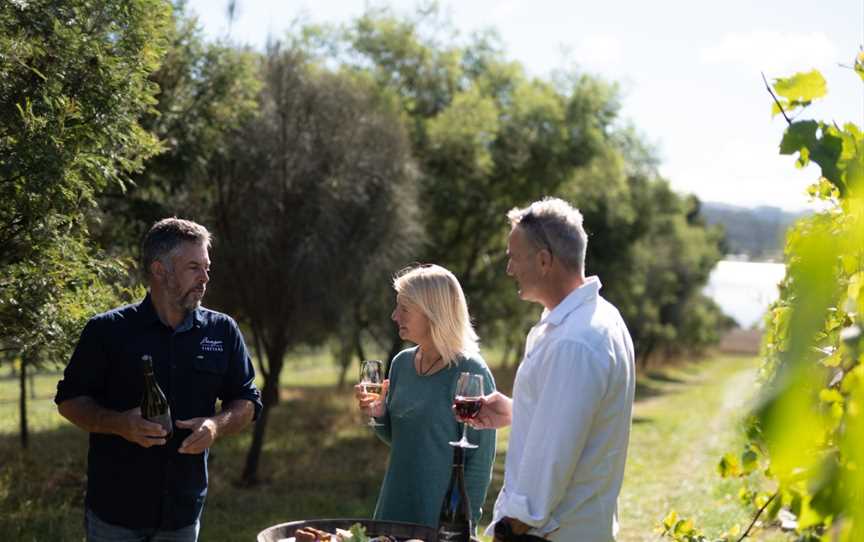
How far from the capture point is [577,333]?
Result: 12.0 ft

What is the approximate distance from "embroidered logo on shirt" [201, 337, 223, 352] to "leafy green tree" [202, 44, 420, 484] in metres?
10.1

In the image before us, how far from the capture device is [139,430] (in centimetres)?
425

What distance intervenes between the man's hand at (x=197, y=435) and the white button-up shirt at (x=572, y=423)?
1.44 m

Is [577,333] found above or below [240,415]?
above

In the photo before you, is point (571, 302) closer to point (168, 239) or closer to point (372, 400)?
point (372, 400)

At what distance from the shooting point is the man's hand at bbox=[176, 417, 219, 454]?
4.47 metres

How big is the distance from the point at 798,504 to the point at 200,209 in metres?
13.4

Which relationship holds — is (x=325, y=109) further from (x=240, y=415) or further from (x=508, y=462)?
(x=508, y=462)

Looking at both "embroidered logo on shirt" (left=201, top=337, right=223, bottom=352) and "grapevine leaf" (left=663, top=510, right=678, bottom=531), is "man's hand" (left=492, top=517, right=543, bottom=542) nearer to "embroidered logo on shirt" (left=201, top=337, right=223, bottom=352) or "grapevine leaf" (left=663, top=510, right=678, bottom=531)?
"grapevine leaf" (left=663, top=510, right=678, bottom=531)

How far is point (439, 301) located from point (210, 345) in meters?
1.22

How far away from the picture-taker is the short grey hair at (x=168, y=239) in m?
4.65

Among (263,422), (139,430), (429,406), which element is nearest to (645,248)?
(263,422)

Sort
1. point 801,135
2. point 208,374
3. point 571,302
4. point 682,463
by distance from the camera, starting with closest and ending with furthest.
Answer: point 801,135 < point 571,302 < point 208,374 < point 682,463

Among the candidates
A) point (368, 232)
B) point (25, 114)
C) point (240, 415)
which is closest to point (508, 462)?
point (240, 415)
